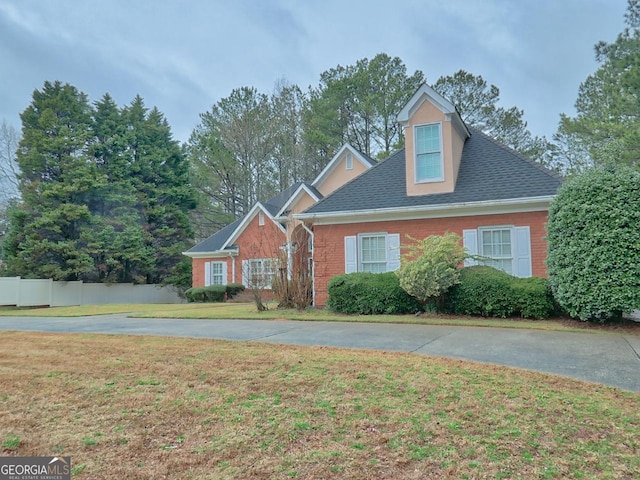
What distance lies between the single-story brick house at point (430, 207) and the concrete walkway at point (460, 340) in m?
3.85

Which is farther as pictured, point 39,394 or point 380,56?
point 380,56

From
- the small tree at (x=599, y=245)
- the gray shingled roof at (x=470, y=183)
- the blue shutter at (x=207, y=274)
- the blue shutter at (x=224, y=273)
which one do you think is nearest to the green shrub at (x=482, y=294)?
the small tree at (x=599, y=245)

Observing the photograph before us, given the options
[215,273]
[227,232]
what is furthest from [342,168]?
[215,273]

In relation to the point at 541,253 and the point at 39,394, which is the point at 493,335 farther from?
the point at 39,394

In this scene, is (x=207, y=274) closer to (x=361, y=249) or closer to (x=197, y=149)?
(x=197, y=149)

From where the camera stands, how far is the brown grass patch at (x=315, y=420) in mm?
2643

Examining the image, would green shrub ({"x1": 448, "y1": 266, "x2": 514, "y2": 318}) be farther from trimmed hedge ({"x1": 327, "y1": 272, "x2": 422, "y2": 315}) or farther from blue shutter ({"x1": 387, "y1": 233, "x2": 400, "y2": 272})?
blue shutter ({"x1": 387, "y1": 233, "x2": 400, "y2": 272})

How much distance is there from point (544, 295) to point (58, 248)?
2409 centimetres

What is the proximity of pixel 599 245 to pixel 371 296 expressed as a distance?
5.29 metres

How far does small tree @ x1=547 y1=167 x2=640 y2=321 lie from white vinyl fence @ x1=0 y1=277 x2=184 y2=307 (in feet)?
82.3

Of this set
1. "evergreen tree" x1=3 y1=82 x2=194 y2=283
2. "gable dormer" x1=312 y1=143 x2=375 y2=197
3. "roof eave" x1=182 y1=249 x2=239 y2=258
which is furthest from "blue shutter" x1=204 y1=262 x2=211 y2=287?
"gable dormer" x1=312 y1=143 x2=375 y2=197

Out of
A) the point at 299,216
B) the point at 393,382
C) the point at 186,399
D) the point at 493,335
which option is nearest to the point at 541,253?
the point at 493,335

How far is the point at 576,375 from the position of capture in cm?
471

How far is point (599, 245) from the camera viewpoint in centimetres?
816
